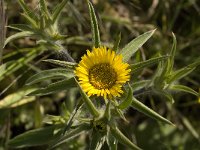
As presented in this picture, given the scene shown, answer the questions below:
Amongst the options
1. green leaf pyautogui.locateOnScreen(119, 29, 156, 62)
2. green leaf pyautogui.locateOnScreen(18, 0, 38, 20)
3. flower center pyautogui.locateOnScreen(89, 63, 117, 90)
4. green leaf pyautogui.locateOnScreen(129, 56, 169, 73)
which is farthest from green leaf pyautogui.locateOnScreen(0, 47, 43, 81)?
green leaf pyautogui.locateOnScreen(129, 56, 169, 73)

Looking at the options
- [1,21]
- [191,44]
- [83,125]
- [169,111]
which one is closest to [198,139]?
[169,111]

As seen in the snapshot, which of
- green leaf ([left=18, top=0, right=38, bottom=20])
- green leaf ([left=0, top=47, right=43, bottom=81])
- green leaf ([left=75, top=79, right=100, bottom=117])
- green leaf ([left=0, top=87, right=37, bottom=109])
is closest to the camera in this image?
green leaf ([left=75, top=79, right=100, bottom=117])

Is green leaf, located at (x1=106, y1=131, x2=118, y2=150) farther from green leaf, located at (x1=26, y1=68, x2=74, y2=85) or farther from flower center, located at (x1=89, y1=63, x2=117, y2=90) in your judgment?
green leaf, located at (x1=26, y1=68, x2=74, y2=85)

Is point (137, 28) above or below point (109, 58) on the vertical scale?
above

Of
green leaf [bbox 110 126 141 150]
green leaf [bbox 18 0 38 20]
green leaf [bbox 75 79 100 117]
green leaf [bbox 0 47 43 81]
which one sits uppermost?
green leaf [bbox 0 47 43 81]

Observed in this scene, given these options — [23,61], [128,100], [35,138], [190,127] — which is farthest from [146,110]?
[190,127]

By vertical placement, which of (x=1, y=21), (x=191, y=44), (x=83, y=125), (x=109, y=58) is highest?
(x=1, y=21)

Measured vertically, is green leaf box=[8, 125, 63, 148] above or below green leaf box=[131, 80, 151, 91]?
above

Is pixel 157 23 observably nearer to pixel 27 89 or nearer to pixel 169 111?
Answer: pixel 169 111
